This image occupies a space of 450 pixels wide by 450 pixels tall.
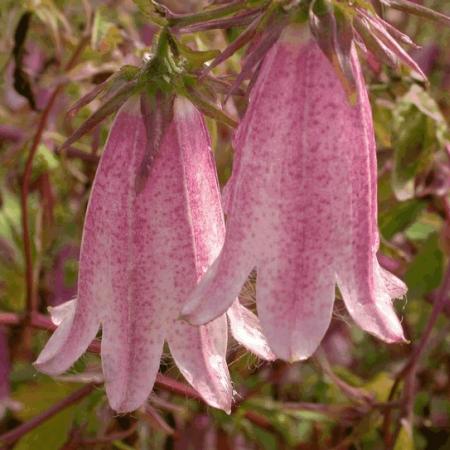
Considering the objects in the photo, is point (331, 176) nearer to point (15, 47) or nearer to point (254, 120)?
point (254, 120)

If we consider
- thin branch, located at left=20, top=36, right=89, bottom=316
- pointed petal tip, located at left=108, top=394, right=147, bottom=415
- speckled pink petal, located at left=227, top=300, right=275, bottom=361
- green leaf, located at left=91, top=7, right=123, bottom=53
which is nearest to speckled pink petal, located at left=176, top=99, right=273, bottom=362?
speckled pink petal, located at left=227, top=300, right=275, bottom=361

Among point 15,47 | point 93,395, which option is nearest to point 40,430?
point 93,395

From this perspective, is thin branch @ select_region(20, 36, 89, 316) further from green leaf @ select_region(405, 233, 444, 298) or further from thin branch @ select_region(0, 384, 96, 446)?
green leaf @ select_region(405, 233, 444, 298)

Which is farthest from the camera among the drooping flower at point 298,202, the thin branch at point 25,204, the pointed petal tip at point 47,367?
the thin branch at point 25,204

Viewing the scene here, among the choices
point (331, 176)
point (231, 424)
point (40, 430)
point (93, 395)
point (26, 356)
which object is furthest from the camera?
point (26, 356)

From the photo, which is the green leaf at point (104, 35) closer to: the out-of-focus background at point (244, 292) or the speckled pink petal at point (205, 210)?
the out-of-focus background at point (244, 292)

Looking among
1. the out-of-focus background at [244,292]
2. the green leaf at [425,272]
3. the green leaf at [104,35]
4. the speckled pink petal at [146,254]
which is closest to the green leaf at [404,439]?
the out-of-focus background at [244,292]

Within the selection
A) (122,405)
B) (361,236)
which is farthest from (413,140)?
(122,405)
